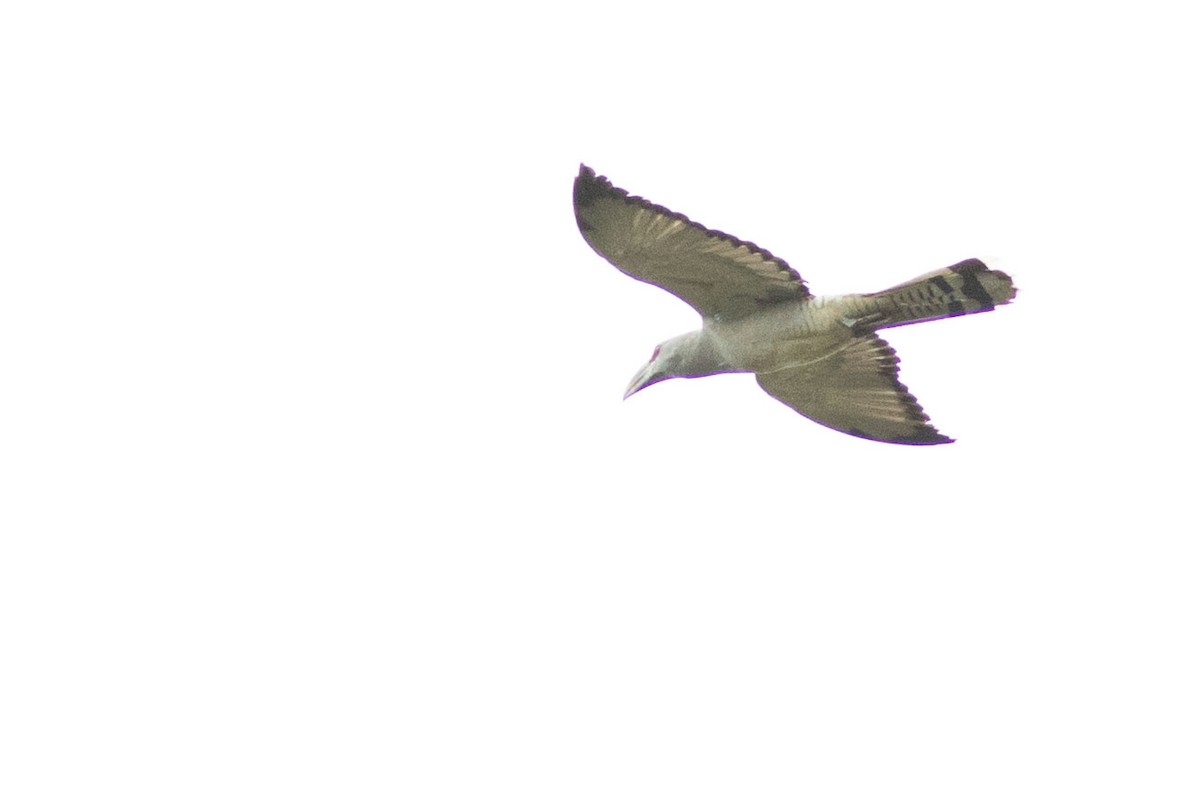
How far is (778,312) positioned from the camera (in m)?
12.8

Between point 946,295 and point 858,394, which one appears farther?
point 858,394

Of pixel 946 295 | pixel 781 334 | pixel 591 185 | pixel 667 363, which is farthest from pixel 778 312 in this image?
pixel 591 185

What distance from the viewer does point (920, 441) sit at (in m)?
13.9

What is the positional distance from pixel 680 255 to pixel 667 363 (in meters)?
1.37

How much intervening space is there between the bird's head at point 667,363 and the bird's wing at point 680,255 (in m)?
0.37

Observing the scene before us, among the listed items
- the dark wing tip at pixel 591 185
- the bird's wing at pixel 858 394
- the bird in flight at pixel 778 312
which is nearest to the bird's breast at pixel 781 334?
the bird in flight at pixel 778 312

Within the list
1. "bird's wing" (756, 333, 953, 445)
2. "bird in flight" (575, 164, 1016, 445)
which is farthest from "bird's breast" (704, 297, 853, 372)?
"bird's wing" (756, 333, 953, 445)

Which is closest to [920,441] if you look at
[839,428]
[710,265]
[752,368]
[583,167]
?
[839,428]

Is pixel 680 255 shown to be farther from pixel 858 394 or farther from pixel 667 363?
pixel 858 394

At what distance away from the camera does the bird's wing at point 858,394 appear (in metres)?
13.4

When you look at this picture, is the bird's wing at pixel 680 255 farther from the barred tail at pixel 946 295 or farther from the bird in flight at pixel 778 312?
the barred tail at pixel 946 295

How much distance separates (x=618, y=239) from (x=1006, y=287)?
2.55 m

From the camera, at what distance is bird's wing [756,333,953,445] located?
13.4 meters

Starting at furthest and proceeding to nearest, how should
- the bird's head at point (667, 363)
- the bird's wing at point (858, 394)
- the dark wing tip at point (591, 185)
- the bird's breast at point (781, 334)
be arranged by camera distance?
the bird's wing at point (858, 394) → the bird's head at point (667, 363) → the bird's breast at point (781, 334) → the dark wing tip at point (591, 185)
